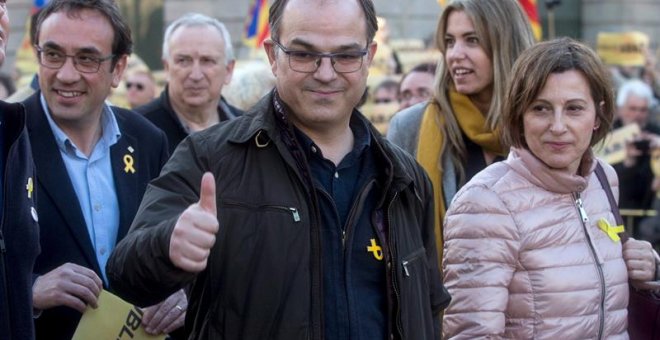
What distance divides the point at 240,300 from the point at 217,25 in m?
4.29

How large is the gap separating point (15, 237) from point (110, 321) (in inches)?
40.6

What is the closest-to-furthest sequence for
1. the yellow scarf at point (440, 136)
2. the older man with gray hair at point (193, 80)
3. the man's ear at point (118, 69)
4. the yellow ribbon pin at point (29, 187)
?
1. the yellow ribbon pin at point (29, 187)
2. the man's ear at point (118, 69)
3. the yellow scarf at point (440, 136)
4. the older man with gray hair at point (193, 80)

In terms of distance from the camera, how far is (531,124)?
4.48m

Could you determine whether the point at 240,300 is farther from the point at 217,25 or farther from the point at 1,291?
the point at 217,25

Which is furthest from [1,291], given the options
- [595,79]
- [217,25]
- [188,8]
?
[188,8]

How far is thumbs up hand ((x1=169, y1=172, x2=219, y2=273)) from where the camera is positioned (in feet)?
10.1

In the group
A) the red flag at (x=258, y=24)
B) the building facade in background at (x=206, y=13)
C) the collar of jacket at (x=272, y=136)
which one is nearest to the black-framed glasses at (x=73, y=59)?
the collar of jacket at (x=272, y=136)

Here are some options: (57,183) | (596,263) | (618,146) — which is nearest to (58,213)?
(57,183)

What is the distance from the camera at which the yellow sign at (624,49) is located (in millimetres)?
17014

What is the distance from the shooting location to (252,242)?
3.43 metres

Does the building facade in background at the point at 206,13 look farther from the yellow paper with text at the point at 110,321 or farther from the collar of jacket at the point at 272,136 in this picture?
the collar of jacket at the point at 272,136

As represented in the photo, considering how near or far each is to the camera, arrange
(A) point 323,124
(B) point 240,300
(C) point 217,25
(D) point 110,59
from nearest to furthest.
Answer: (B) point 240,300, (A) point 323,124, (D) point 110,59, (C) point 217,25

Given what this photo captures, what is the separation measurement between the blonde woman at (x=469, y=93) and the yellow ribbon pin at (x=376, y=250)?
1.87 m

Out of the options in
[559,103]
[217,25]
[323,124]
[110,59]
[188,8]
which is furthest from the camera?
[188,8]
